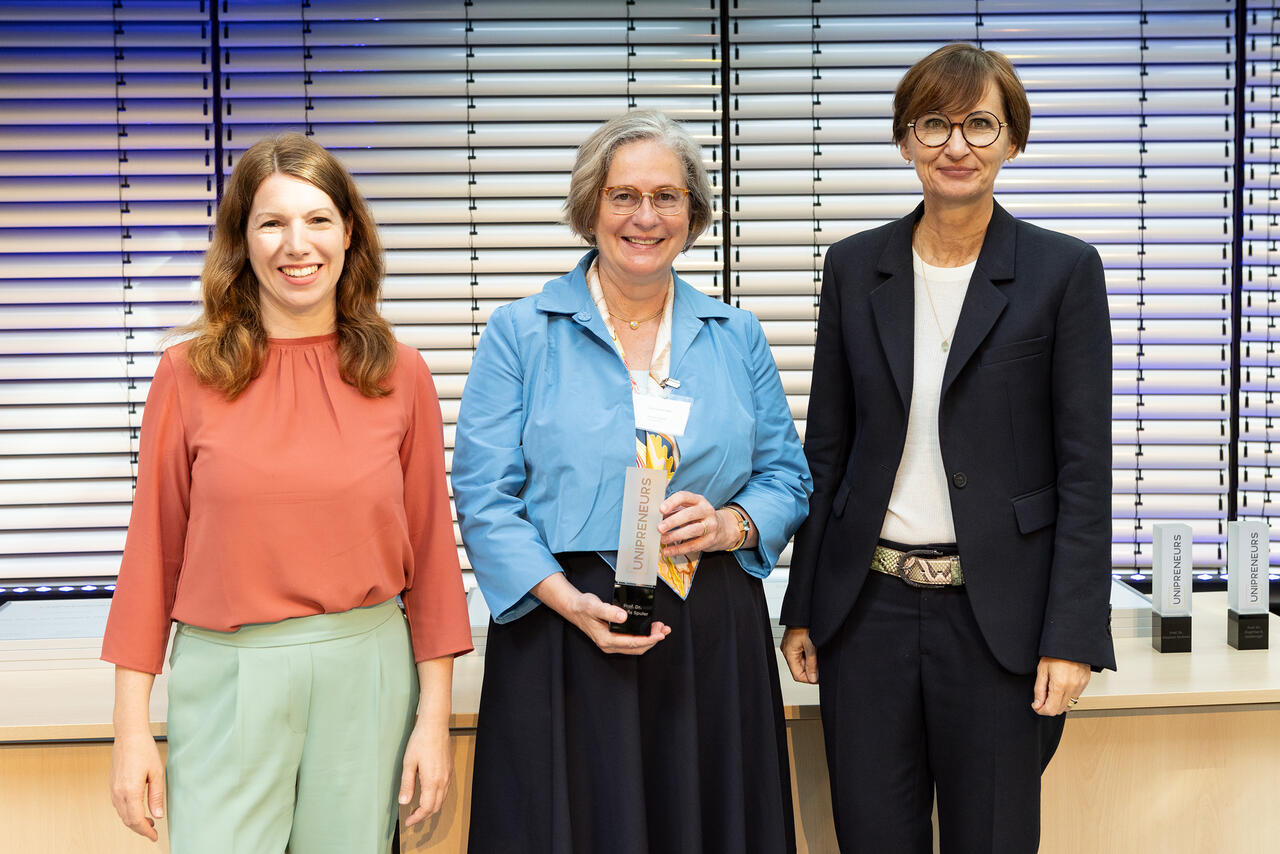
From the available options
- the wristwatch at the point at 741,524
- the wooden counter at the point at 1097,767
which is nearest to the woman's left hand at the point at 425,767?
the wooden counter at the point at 1097,767

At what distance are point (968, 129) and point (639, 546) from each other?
100 cm

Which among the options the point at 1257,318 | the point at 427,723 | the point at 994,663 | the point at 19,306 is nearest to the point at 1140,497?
the point at 1257,318

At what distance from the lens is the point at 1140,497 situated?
3857mm

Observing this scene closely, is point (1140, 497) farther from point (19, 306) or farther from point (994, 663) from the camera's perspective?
point (19, 306)

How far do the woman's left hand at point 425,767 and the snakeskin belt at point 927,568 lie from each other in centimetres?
95

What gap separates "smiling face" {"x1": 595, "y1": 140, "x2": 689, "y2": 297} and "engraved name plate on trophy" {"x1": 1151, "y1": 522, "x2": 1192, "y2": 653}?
159 centimetres

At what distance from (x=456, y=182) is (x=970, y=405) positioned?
2.24 metres

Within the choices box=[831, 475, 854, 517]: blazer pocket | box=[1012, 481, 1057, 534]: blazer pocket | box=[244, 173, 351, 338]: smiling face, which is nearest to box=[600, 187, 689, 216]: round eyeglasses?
box=[244, 173, 351, 338]: smiling face

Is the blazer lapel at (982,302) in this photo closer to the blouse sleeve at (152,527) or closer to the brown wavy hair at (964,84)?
the brown wavy hair at (964,84)

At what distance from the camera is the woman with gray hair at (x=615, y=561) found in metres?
2.14

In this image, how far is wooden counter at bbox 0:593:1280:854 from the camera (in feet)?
8.26

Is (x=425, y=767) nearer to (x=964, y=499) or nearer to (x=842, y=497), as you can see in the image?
(x=842, y=497)

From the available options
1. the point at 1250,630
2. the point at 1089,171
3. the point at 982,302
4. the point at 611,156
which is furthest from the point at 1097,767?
the point at 1089,171

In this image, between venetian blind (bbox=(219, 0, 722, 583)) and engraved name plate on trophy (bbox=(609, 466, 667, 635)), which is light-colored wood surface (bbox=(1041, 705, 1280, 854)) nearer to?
engraved name plate on trophy (bbox=(609, 466, 667, 635))
